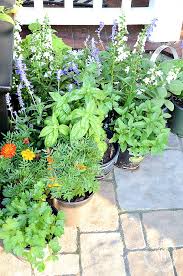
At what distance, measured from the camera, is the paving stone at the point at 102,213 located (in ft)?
9.16

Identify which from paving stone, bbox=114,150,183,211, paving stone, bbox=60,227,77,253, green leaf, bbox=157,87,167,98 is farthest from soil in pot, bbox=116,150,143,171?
paving stone, bbox=60,227,77,253

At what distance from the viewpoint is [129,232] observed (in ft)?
9.16

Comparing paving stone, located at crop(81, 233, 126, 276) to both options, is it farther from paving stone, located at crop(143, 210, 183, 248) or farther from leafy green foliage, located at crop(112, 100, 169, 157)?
leafy green foliage, located at crop(112, 100, 169, 157)

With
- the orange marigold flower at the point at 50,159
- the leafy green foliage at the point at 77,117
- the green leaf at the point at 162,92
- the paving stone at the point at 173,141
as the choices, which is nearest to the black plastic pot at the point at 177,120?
the paving stone at the point at 173,141

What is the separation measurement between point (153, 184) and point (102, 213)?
1.48 ft

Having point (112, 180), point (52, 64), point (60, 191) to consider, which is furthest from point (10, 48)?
point (112, 180)

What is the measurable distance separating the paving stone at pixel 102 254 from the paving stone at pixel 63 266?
0.16 ft

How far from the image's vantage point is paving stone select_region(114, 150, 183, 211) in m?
2.94

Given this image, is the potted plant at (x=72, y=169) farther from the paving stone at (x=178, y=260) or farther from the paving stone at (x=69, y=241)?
the paving stone at (x=178, y=260)

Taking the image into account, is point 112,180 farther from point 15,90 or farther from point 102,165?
point 15,90

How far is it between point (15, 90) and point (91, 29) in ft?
4.47

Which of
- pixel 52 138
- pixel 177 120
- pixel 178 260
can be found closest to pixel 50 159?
pixel 52 138

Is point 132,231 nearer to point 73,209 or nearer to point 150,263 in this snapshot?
point 150,263

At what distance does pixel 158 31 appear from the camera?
3.62m
